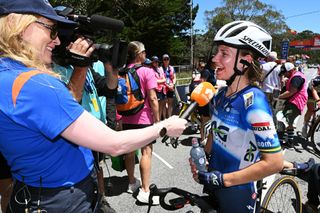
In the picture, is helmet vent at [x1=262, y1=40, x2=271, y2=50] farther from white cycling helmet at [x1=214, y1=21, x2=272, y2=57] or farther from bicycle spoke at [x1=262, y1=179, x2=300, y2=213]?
bicycle spoke at [x1=262, y1=179, x2=300, y2=213]

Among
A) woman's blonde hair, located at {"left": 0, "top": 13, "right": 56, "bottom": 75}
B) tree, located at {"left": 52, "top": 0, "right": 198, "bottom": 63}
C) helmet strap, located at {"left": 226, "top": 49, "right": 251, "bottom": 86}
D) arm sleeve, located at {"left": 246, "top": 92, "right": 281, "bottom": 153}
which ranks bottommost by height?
arm sleeve, located at {"left": 246, "top": 92, "right": 281, "bottom": 153}

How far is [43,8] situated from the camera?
1445 millimetres

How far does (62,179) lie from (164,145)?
536cm

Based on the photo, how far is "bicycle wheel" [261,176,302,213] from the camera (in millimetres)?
2578

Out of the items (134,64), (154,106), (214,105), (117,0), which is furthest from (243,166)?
(117,0)

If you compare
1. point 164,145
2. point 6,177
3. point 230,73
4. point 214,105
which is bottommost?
point 164,145

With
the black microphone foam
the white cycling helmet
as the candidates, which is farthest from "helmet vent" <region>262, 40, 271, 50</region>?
the black microphone foam

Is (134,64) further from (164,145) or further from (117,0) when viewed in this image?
(117,0)

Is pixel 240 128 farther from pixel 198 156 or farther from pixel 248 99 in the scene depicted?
pixel 198 156

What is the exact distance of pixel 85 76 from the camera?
2.39m

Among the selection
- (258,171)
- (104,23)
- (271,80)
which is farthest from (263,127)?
(271,80)

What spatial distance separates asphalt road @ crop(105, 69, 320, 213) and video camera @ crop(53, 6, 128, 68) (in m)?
1.48

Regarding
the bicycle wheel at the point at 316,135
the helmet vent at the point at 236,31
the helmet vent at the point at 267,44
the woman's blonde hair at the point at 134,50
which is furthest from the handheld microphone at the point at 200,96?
the bicycle wheel at the point at 316,135

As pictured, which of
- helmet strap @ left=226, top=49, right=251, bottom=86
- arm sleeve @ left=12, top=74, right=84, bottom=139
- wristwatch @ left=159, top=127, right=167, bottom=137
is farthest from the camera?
helmet strap @ left=226, top=49, right=251, bottom=86
